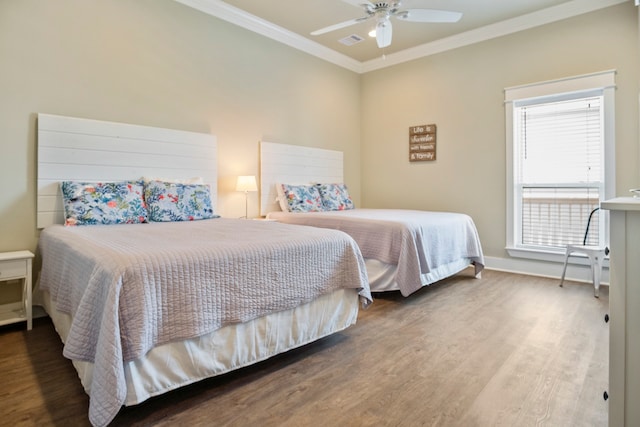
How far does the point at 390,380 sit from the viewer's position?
6.01 ft

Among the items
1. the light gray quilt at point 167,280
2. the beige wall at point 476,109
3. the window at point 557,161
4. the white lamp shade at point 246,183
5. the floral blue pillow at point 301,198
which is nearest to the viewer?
the light gray quilt at point 167,280

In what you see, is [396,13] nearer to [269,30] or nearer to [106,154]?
[269,30]

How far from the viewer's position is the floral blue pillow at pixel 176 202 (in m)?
3.02

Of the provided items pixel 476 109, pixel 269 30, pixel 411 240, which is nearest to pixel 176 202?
pixel 411 240

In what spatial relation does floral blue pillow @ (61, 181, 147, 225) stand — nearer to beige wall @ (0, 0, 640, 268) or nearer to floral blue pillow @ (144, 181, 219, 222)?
floral blue pillow @ (144, 181, 219, 222)

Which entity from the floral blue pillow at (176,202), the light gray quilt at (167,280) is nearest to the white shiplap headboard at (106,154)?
the floral blue pillow at (176,202)

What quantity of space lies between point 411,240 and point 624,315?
6.28ft

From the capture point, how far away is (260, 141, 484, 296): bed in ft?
10.2

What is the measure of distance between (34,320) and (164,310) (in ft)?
6.45

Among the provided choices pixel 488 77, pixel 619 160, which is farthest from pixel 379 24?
pixel 619 160

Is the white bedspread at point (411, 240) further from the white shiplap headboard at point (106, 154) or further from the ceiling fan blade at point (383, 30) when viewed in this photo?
the ceiling fan blade at point (383, 30)

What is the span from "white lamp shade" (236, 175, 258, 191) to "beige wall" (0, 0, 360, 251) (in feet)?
0.72

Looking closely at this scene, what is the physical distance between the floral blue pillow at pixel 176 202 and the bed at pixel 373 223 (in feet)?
3.25

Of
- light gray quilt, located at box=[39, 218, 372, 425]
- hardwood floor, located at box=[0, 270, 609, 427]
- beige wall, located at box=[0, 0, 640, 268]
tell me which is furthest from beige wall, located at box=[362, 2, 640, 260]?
light gray quilt, located at box=[39, 218, 372, 425]
